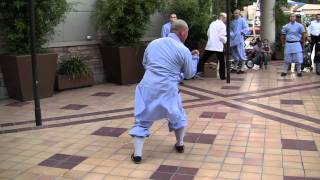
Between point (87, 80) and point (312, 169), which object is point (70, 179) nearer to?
point (312, 169)

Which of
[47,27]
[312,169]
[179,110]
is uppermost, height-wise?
[47,27]

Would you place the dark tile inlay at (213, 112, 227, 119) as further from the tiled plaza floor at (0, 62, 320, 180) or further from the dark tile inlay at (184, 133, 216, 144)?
the dark tile inlay at (184, 133, 216, 144)

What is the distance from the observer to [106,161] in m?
4.93

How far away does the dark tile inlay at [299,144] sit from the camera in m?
5.30

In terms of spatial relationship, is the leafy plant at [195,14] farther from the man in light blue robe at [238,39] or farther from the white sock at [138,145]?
the white sock at [138,145]

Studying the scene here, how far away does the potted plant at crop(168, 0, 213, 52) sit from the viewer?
10750 millimetres

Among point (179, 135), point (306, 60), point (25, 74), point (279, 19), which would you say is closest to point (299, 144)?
point (179, 135)

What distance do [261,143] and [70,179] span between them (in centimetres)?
231

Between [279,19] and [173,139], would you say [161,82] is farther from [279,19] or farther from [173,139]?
[279,19]

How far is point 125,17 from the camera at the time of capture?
31.2 ft

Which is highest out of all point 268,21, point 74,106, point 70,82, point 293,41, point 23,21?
point 23,21

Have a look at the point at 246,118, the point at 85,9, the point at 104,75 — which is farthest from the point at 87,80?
the point at 246,118

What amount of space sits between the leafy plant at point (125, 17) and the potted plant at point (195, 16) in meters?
1.02

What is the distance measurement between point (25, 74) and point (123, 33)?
2.41 meters
